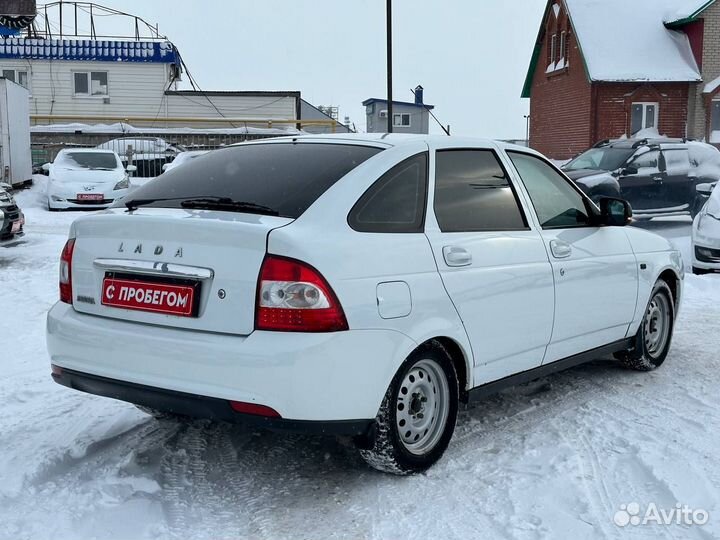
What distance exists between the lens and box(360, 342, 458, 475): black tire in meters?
3.77

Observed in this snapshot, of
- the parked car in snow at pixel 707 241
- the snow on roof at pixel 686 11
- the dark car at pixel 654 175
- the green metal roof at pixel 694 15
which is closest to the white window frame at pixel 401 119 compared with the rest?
the snow on roof at pixel 686 11

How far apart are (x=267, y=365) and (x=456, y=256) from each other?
1181 mm

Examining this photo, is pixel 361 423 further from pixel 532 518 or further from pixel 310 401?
pixel 532 518

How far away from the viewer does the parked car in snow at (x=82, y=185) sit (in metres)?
18.3

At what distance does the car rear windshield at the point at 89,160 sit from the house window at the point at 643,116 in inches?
718

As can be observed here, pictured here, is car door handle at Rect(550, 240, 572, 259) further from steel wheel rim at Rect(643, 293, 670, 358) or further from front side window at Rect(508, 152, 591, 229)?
steel wheel rim at Rect(643, 293, 670, 358)

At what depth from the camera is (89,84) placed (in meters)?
34.9

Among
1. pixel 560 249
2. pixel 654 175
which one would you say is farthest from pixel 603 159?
pixel 560 249

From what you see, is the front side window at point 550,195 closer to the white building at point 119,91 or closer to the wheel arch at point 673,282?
the wheel arch at point 673,282

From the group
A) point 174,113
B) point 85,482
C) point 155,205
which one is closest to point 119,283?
point 155,205

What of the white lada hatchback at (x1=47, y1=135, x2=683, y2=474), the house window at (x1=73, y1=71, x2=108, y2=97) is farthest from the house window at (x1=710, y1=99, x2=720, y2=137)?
the white lada hatchback at (x1=47, y1=135, x2=683, y2=474)

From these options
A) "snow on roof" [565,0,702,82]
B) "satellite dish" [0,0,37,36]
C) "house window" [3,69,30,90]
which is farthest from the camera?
"house window" [3,69,30,90]

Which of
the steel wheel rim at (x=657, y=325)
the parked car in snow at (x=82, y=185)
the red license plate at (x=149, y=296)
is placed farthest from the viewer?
the parked car in snow at (x=82, y=185)

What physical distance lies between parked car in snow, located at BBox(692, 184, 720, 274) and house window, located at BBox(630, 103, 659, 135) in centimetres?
1942
